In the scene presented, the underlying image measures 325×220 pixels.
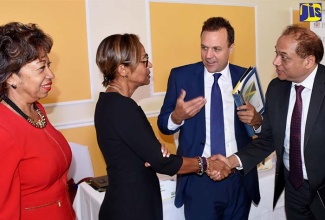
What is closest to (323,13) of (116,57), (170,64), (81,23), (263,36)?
(263,36)

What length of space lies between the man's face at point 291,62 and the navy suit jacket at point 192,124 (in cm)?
31

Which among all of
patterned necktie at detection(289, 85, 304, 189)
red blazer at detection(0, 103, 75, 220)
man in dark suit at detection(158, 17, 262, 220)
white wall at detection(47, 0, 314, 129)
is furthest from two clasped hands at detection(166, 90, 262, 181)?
white wall at detection(47, 0, 314, 129)

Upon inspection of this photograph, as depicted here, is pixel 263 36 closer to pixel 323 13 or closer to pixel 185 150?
pixel 323 13

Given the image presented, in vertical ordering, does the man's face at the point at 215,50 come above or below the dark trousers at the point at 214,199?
above

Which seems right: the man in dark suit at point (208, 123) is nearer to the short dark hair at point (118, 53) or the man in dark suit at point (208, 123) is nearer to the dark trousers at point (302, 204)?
the dark trousers at point (302, 204)

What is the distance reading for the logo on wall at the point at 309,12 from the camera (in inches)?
185

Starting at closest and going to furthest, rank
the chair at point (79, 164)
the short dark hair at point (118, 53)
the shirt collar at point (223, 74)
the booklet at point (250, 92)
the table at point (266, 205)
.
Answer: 1. the short dark hair at point (118, 53)
2. the booklet at point (250, 92)
3. the shirt collar at point (223, 74)
4. the table at point (266, 205)
5. the chair at point (79, 164)

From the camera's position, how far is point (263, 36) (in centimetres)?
478

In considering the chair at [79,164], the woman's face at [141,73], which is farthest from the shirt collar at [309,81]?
the chair at [79,164]

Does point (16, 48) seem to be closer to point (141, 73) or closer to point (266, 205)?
point (141, 73)

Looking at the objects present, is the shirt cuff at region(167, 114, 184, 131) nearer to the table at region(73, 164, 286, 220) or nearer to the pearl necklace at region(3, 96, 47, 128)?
the table at region(73, 164, 286, 220)

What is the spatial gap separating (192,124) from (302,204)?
79 cm

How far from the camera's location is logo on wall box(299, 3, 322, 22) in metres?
4.69

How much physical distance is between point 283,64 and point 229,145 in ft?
1.88
